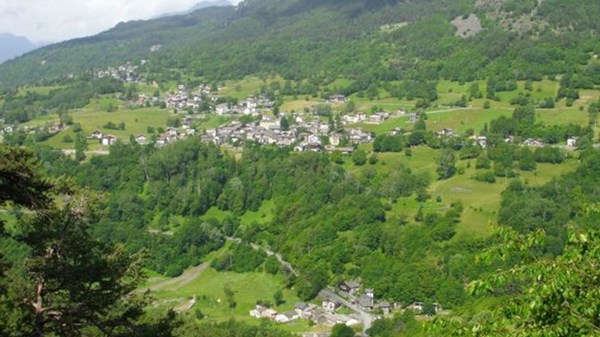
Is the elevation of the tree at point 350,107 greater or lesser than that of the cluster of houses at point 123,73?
lesser

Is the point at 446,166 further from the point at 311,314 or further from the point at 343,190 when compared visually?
the point at 311,314

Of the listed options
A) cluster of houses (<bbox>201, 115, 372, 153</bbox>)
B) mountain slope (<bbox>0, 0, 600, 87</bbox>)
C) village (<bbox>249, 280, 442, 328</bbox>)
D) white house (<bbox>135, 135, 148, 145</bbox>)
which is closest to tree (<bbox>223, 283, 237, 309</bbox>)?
village (<bbox>249, 280, 442, 328</bbox>)

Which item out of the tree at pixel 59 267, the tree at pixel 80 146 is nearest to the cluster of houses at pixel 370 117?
the tree at pixel 80 146

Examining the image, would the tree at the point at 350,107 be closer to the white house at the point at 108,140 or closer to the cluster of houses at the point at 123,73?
the white house at the point at 108,140

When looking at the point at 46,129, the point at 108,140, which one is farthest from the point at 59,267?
the point at 46,129

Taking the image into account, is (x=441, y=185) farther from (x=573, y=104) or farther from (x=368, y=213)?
(x=573, y=104)

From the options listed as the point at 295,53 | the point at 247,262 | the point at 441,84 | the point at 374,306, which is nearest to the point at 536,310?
the point at 374,306
